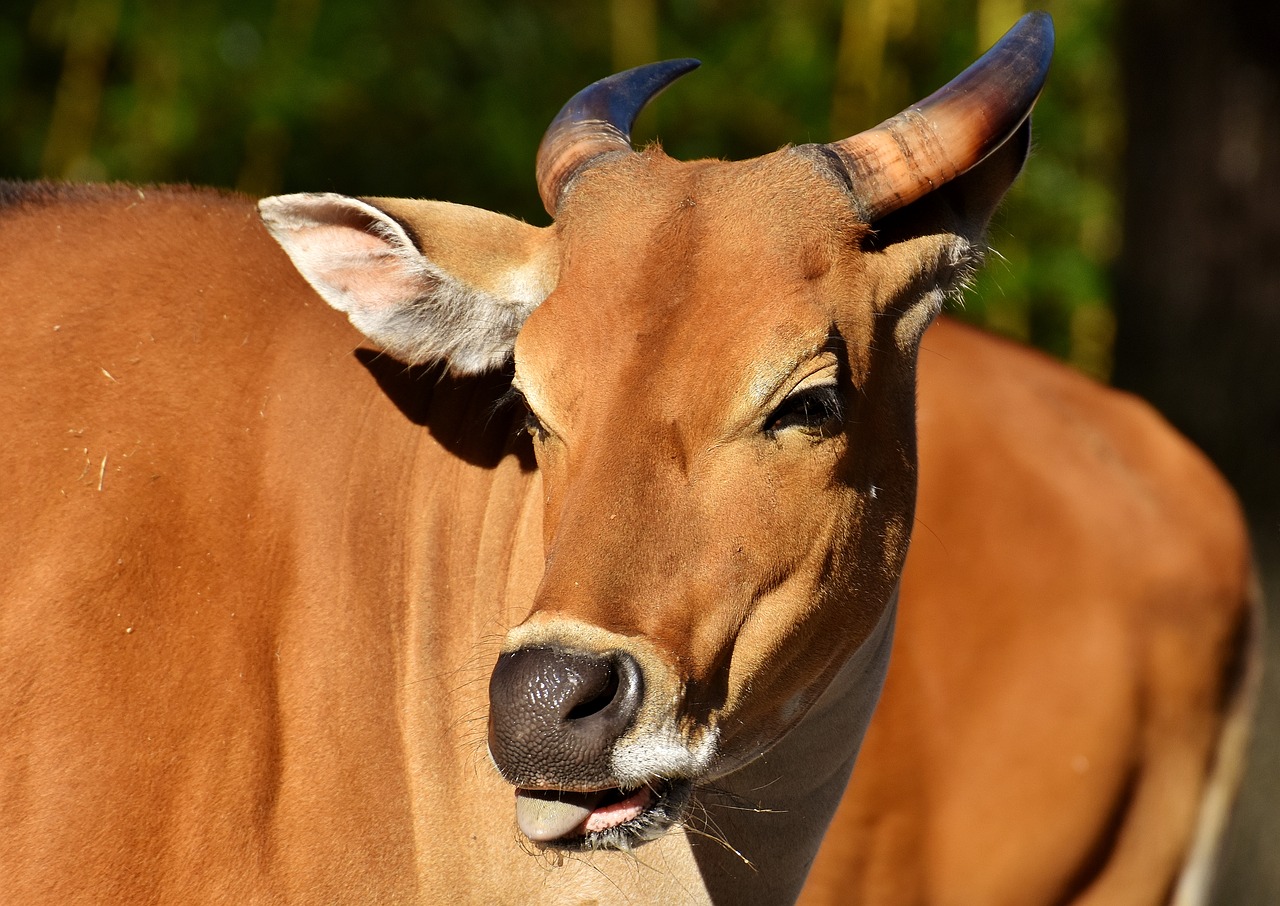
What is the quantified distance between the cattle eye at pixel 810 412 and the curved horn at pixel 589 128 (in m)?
0.90

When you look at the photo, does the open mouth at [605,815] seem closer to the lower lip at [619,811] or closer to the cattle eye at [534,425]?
the lower lip at [619,811]

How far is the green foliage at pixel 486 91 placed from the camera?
10.8 meters

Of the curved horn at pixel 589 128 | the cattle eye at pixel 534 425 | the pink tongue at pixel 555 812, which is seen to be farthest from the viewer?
the curved horn at pixel 589 128

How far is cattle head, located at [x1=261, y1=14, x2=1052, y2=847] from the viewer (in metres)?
3.05

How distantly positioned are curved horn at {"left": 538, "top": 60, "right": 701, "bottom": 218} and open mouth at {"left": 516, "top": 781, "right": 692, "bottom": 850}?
1484 mm

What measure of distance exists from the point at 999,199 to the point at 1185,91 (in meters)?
4.25

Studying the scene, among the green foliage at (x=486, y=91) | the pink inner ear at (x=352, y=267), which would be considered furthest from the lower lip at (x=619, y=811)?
the green foliage at (x=486, y=91)

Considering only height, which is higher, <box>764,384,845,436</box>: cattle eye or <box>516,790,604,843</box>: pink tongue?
<box>764,384,845,436</box>: cattle eye

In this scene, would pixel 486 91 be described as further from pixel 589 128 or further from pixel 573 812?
pixel 573 812

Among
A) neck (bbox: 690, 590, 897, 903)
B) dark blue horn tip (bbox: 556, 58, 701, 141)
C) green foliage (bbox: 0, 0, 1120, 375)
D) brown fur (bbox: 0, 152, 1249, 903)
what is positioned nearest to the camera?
brown fur (bbox: 0, 152, 1249, 903)

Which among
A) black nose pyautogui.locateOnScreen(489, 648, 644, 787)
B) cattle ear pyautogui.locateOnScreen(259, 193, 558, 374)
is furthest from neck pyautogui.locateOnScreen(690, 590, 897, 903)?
cattle ear pyautogui.locateOnScreen(259, 193, 558, 374)

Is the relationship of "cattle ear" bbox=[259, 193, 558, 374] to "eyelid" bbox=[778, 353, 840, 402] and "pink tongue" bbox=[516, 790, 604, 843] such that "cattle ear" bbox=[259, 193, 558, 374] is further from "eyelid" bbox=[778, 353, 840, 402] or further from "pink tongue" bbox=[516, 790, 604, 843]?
"pink tongue" bbox=[516, 790, 604, 843]

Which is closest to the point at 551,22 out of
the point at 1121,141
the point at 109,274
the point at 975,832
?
the point at 1121,141

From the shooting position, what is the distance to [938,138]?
3.60m
